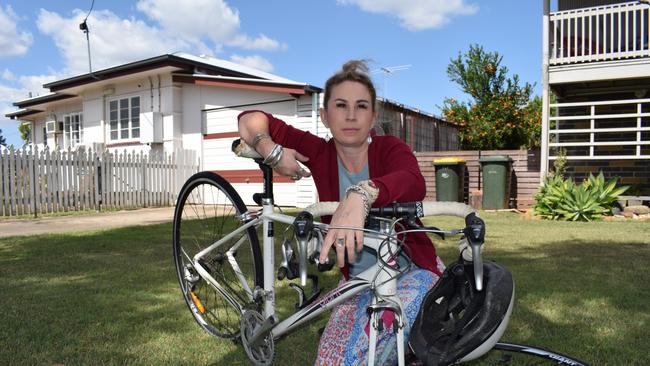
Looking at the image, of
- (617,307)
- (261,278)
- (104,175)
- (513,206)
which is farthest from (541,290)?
(104,175)

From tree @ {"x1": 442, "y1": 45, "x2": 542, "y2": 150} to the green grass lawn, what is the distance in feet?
42.6

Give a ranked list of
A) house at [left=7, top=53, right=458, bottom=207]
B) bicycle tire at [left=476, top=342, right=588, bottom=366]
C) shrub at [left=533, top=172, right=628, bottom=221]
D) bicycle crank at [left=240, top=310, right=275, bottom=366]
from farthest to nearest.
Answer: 1. house at [left=7, top=53, right=458, bottom=207]
2. shrub at [left=533, top=172, right=628, bottom=221]
3. bicycle crank at [left=240, top=310, right=275, bottom=366]
4. bicycle tire at [left=476, top=342, right=588, bottom=366]

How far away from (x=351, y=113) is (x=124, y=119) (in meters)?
17.7

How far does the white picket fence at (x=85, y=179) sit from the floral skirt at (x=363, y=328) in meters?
12.1

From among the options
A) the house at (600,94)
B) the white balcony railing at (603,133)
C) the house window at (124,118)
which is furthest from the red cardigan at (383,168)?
the house window at (124,118)

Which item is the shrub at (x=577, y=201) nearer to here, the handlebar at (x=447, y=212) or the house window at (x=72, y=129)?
the handlebar at (x=447, y=212)

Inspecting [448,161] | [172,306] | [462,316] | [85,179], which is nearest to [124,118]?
[85,179]

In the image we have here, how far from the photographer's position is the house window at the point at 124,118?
1769 cm

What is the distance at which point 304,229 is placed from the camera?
1485 millimetres

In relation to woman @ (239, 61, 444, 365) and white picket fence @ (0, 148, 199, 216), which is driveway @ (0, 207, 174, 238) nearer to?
white picket fence @ (0, 148, 199, 216)

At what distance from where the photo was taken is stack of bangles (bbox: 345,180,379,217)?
155cm

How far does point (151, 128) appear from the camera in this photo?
1647 cm

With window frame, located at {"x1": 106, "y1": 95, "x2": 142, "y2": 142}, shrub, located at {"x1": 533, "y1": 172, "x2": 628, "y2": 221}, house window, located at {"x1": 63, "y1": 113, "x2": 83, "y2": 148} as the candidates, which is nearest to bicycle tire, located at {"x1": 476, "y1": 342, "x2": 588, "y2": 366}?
shrub, located at {"x1": 533, "y1": 172, "x2": 628, "y2": 221}

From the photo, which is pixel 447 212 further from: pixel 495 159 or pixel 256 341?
pixel 495 159
